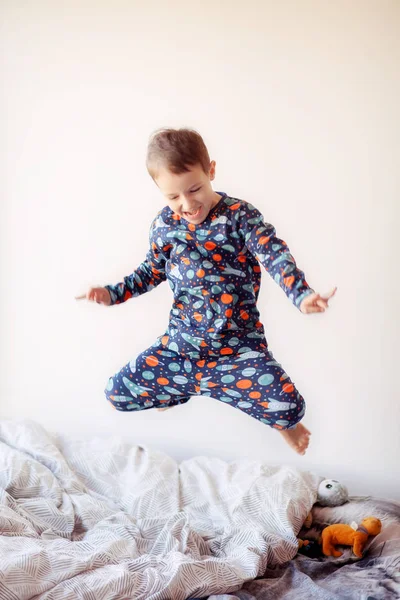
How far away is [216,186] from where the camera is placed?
232 centimetres

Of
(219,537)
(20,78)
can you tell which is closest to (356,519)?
(219,537)

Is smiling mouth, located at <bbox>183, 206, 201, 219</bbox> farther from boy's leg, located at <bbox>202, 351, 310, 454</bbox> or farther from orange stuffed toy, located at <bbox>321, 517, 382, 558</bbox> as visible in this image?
orange stuffed toy, located at <bbox>321, 517, 382, 558</bbox>

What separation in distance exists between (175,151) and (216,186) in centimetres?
85

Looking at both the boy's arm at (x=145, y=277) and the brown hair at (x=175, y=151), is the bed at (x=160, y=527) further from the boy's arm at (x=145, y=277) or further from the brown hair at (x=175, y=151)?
the brown hair at (x=175, y=151)

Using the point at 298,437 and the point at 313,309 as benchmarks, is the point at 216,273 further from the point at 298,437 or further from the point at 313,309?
the point at 298,437

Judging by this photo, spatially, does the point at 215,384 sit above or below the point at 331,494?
above

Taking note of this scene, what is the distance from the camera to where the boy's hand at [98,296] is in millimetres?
1715

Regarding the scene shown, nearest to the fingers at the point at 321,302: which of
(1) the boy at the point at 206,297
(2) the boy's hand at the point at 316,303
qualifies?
(2) the boy's hand at the point at 316,303

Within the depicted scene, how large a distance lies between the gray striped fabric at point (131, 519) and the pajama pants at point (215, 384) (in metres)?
0.37

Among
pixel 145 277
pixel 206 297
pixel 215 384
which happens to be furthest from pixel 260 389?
pixel 145 277

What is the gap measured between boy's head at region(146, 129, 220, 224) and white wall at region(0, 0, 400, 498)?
779 millimetres

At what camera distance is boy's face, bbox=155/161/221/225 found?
1.49 metres

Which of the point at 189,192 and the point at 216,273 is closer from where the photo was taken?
the point at 189,192

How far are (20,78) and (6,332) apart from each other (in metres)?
1.06
